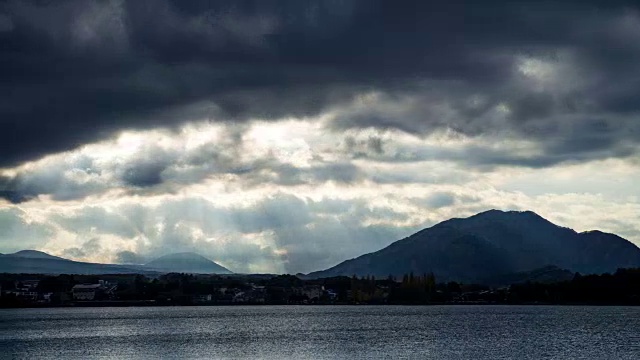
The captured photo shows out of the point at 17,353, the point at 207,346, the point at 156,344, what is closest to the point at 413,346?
the point at 207,346

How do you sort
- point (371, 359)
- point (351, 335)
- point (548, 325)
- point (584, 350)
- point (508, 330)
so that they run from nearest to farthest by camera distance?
1. point (371, 359)
2. point (584, 350)
3. point (351, 335)
4. point (508, 330)
5. point (548, 325)

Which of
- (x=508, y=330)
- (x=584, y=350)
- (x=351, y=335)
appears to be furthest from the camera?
(x=508, y=330)

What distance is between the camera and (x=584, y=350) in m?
122

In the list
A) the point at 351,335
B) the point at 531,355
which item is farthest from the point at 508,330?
the point at 531,355

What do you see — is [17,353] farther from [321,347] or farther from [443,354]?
[443,354]

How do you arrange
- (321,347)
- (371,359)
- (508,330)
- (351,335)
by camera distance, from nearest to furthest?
1. (371,359)
2. (321,347)
3. (351,335)
4. (508,330)

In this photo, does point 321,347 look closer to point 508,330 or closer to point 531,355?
point 531,355

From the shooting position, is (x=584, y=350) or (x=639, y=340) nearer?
(x=584, y=350)

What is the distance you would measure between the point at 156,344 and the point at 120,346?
5.76m

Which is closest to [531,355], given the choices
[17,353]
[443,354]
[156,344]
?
[443,354]

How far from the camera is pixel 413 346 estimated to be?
131 m

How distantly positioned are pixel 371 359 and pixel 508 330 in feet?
233

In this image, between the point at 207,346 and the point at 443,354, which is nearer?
the point at 443,354

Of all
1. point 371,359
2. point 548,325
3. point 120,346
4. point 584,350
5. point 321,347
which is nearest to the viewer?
point 371,359
